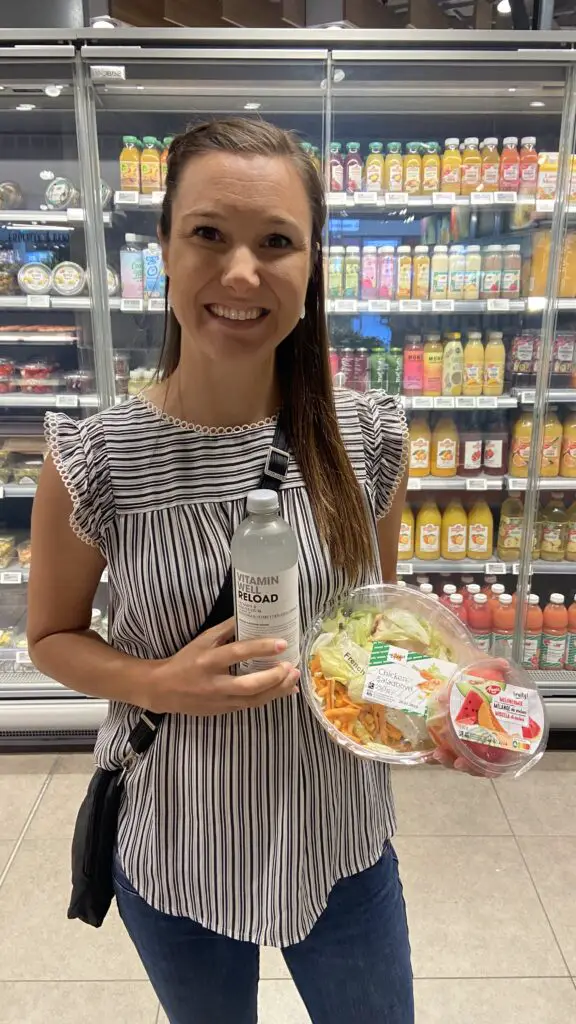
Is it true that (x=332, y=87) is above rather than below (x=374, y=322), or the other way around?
above

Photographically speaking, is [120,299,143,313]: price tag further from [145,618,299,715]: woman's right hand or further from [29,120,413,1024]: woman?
[145,618,299,715]: woman's right hand

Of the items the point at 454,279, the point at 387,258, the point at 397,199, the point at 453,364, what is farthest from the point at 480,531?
the point at 397,199

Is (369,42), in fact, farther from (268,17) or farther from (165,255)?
(165,255)

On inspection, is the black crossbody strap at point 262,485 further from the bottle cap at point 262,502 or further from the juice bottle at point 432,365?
the juice bottle at point 432,365

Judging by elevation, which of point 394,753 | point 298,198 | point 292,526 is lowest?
point 394,753

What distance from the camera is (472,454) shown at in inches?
102

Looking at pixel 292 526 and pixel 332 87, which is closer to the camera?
pixel 292 526

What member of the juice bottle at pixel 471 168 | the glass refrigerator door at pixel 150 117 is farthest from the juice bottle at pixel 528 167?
the glass refrigerator door at pixel 150 117

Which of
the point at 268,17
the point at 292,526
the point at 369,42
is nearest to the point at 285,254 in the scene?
the point at 292,526

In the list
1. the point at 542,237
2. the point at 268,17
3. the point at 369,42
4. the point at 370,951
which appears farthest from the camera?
the point at 542,237

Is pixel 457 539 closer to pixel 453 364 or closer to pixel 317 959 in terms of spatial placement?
pixel 453 364

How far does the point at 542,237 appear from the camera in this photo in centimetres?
235

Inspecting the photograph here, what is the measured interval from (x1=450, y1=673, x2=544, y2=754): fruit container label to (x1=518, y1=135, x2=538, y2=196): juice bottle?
207cm

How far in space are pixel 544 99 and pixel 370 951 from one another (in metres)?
2.43
